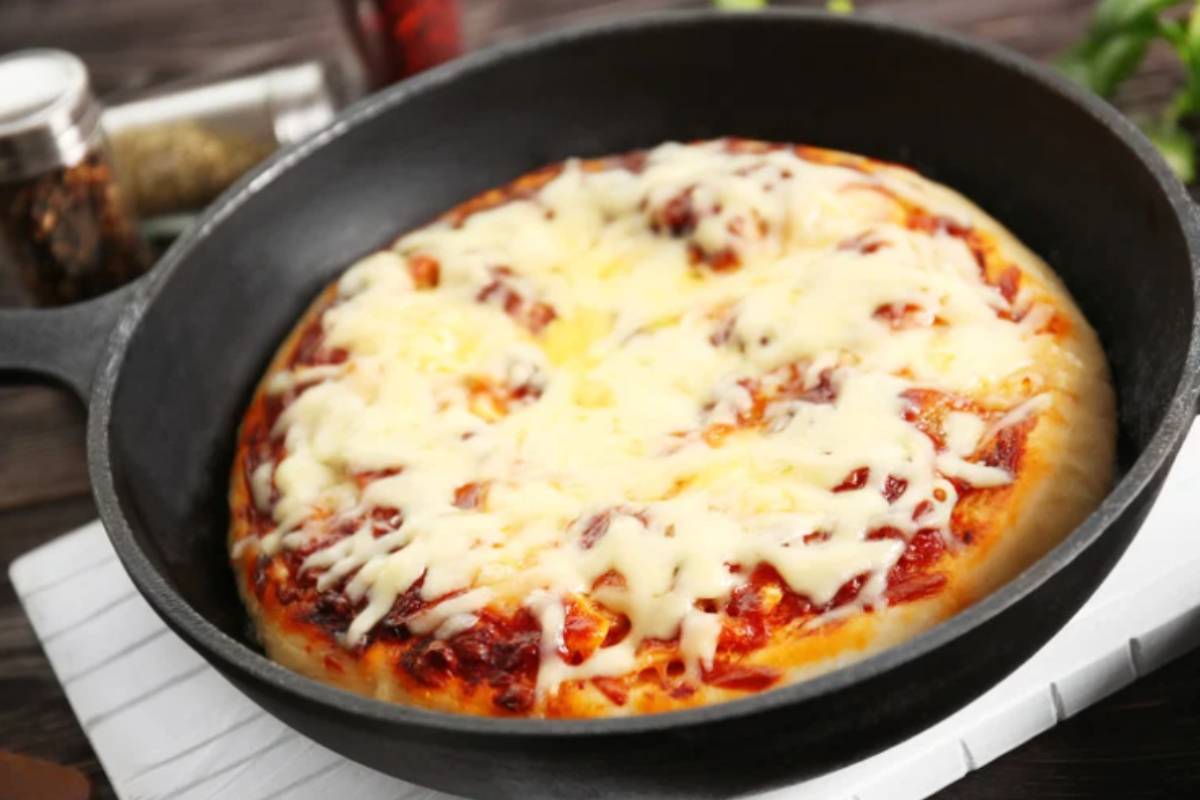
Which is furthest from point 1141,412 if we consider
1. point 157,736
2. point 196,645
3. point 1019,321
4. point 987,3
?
point 987,3

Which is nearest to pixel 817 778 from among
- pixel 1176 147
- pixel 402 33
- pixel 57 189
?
pixel 1176 147

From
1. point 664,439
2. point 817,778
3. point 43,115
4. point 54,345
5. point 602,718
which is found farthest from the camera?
point 43,115

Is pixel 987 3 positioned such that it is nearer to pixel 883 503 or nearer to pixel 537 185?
pixel 537 185

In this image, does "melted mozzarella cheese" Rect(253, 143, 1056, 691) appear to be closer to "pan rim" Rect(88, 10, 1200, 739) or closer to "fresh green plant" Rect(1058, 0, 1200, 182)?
"pan rim" Rect(88, 10, 1200, 739)

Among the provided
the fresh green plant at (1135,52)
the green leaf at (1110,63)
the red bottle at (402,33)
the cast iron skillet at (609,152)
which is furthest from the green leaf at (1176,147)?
the red bottle at (402,33)

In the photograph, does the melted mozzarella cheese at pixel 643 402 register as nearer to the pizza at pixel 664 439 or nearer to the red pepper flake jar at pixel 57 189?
the pizza at pixel 664 439

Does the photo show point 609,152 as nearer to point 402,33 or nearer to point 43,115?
point 402,33
